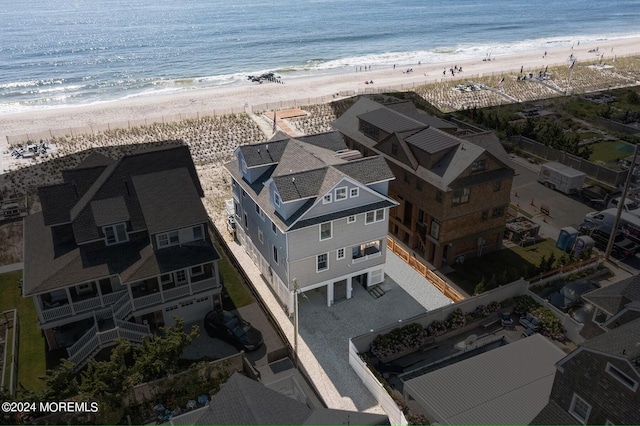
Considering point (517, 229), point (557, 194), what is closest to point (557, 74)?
point (557, 194)

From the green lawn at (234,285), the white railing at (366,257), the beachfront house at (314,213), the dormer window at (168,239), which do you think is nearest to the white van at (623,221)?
the beachfront house at (314,213)

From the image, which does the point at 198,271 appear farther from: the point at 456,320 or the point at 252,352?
the point at 456,320

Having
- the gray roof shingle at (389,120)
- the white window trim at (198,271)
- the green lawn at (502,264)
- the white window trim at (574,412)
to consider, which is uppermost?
the gray roof shingle at (389,120)

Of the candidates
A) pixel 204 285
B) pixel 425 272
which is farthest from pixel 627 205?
pixel 204 285

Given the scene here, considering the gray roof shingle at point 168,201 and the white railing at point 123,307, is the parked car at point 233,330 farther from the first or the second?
the gray roof shingle at point 168,201

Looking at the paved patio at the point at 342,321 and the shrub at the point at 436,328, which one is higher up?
the shrub at the point at 436,328

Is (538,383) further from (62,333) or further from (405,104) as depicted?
(405,104)

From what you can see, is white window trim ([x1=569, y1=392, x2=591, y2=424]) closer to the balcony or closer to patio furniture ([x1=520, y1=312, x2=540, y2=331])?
patio furniture ([x1=520, y1=312, x2=540, y2=331])
